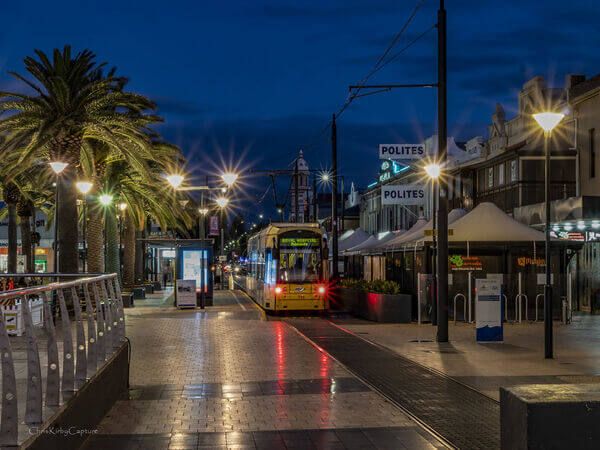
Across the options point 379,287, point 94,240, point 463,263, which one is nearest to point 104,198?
point 94,240

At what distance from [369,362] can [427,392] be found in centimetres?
366

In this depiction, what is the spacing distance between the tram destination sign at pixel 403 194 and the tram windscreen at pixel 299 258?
2.98 m

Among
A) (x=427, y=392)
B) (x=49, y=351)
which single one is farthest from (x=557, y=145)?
(x=49, y=351)

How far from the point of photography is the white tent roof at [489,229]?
26.7 m

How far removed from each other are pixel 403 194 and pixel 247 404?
19.8 metres

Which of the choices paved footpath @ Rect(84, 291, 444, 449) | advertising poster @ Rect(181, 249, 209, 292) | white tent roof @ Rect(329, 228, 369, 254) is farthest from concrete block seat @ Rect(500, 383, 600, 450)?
white tent roof @ Rect(329, 228, 369, 254)

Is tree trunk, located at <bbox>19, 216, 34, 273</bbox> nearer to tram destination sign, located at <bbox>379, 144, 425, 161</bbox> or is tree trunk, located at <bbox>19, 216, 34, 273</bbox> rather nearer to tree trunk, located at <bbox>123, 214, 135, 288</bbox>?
tree trunk, located at <bbox>123, 214, 135, 288</bbox>

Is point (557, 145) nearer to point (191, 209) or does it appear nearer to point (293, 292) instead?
point (293, 292)

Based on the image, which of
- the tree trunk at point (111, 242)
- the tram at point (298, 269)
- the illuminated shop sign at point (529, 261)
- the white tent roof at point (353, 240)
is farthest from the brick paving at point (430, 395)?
the white tent roof at point (353, 240)

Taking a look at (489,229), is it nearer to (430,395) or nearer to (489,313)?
(489,313)

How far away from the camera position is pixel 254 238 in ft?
126

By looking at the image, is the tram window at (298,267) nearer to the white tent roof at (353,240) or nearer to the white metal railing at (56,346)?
the white metal railing at (56,346)

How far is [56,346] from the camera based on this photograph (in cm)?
707

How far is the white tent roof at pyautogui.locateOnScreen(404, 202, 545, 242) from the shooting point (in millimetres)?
26656
